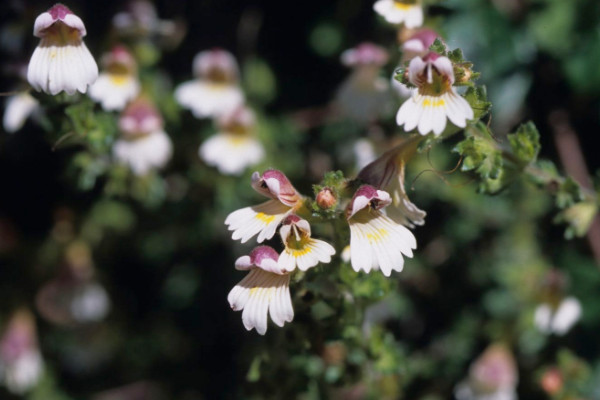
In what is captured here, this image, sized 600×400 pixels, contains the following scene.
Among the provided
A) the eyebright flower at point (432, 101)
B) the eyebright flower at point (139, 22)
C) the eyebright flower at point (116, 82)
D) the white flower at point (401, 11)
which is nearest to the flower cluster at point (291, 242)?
the eyebright flower at point (432, 101)

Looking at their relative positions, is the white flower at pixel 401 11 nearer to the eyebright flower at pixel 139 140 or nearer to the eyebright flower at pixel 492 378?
the eyebright flower at pixel 139 140

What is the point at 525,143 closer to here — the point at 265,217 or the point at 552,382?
the point at 265,217

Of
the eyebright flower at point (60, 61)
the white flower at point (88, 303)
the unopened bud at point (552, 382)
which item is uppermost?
the eyebright flower at point (60, 61)

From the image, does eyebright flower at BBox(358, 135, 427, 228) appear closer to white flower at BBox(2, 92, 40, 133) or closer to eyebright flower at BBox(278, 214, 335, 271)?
eyebright flower at BBox(278, 214, 335, 271)

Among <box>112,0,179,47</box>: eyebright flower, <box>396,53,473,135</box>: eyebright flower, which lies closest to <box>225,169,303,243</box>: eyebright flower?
<box>396,53,473,135</box>: eyebright flower

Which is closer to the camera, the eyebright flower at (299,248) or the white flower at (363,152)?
the eyebright flower at (299,248)

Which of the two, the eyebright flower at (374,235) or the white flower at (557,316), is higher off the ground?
the eyebright flower at (374,235)

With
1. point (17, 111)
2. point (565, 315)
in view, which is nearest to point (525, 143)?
point (565, 315)
